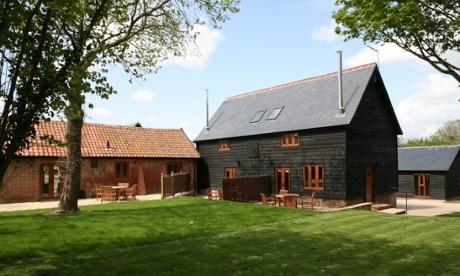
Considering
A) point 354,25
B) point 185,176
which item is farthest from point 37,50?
point 185,176

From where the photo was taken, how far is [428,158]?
33.2m

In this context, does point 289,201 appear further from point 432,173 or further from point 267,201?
point 432,173

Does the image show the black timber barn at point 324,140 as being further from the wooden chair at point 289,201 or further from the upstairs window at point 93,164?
the upstairs window at point 93,164

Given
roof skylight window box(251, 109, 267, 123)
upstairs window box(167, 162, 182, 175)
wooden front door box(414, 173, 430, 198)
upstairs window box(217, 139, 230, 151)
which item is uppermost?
roof skylight window box(251, 109, 267, 123)

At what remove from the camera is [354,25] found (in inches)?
645

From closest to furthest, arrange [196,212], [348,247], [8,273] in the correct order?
[8,273] < [348,247] < [196,212]

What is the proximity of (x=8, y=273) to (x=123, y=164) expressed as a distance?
19.2 m

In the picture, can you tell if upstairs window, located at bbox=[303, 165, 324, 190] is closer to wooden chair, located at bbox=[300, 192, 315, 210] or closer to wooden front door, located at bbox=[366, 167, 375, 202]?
wooden chair, located at bbox=[300, 192, 315, 210]

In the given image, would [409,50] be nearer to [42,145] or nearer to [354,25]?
[354,25]

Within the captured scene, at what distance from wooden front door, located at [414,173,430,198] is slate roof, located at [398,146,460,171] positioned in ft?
2.71

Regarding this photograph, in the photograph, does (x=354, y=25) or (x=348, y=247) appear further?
(x=354, y=25)

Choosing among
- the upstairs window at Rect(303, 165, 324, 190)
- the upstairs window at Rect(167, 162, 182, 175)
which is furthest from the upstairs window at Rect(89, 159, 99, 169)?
the upstairs window at Rect(303, 165, 324, 190)

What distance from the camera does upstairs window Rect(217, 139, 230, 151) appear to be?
2798cm

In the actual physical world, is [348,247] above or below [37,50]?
below
